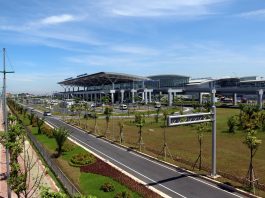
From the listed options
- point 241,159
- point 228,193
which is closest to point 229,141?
point 241,159

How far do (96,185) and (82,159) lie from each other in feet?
33.9

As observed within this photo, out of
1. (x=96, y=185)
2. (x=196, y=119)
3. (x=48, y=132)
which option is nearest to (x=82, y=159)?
(x=96, y=185)

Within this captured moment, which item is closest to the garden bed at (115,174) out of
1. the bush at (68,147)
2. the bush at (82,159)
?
the bush at (82,159)

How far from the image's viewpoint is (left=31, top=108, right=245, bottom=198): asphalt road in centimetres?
3180

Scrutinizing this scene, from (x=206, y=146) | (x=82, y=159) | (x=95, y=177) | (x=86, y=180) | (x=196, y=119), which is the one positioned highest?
(x=196, y=119)

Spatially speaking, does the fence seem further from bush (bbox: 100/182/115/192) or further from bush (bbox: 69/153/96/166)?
bush (bbox: 100/182/115/192)

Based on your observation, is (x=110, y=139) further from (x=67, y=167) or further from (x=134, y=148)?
(x=67, y=167)

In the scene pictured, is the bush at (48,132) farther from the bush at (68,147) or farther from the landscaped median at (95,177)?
the landscaped median at (95,177)

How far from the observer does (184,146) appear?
5359cm

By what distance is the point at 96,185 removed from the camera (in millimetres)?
35281

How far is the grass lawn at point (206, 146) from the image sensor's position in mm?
40191

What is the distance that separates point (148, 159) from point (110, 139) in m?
18.9

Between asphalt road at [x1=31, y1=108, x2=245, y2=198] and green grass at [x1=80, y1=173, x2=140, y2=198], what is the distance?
2.93m

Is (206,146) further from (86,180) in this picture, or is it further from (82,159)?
(86,180)
